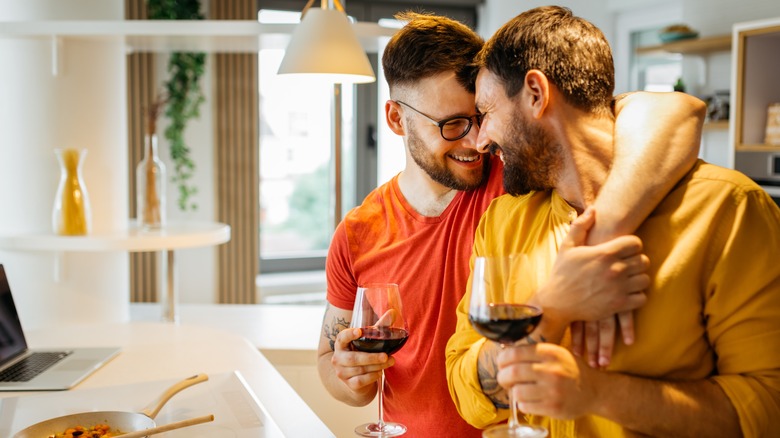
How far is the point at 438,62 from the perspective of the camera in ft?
5.65

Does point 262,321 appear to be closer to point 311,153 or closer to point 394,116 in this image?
point 394,116

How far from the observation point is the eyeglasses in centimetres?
171

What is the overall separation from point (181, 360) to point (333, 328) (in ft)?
1.91

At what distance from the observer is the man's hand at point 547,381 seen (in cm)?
104

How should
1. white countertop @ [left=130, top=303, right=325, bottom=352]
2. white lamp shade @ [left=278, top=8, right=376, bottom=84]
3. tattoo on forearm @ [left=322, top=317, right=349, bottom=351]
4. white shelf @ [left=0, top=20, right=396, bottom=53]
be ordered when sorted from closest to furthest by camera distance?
tattoo on forearm @ [left=322, top=317, right=349, bottom=351] → white lamp shade @ [left=278, top=8, right=376, bottom=84] → white shelf @ [left=0, top=20, right=396, bottom=53] → white countertop @ [left=130, top=303, right=325, bottom=352]

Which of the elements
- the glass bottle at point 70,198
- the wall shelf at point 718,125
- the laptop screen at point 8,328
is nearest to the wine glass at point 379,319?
the laptop screen at point 8,328

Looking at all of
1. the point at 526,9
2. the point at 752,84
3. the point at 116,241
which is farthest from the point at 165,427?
the point at 526,9

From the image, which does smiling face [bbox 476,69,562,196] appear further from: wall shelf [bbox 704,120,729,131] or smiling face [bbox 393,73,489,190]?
wall shelf [bbox 704,120,729,131]

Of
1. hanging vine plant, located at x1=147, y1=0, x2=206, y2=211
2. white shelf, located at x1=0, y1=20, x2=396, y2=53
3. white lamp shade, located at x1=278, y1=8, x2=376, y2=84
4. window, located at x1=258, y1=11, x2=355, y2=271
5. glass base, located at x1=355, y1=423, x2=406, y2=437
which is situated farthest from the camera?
window, located at x1=258, y1=11, x2=355, y2=271

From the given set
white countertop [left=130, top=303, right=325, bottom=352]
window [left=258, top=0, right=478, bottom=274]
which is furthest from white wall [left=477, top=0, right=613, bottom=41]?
white countertop [left=130, top=303, right=325, bottom=352]

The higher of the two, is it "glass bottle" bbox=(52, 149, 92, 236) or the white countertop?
"glass bottle" bbox=(52, 149, 92, 236)

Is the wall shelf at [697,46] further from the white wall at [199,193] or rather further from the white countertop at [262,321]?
the white wall at [199,193]

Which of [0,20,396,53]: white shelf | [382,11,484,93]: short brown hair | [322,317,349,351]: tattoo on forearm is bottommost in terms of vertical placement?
[322,317,349,351]: tattoo on forearm

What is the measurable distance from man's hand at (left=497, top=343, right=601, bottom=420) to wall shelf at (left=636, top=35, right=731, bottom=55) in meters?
3.43
